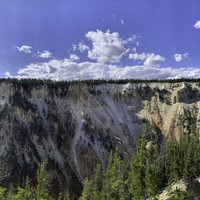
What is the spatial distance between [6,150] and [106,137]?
92.5ft

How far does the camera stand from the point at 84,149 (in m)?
41.1

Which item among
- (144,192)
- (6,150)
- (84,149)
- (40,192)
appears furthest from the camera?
(84,149)

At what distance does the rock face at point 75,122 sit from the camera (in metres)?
35.1

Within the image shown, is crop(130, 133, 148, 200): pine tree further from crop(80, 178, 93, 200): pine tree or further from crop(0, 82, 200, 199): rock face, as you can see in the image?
crop(0, 82, 200, 199): rock face

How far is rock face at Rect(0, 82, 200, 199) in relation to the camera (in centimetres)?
3506

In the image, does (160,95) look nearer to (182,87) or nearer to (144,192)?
(182,87)

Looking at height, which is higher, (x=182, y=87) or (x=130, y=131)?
(x=182, y=87)

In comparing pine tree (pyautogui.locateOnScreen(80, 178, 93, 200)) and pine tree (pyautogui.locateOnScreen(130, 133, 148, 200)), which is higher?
pine tree (pyautogui.locateOnScreen(130, 133, 148, 200))

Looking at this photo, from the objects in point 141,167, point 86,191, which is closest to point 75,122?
point 86,191

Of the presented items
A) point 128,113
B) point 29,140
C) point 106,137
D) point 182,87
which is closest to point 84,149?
point 106,137

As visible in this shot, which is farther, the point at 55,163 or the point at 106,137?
the point at 106,137

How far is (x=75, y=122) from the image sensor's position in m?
48.1

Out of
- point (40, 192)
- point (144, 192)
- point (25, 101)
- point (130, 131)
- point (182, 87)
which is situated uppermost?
point (182, 87)

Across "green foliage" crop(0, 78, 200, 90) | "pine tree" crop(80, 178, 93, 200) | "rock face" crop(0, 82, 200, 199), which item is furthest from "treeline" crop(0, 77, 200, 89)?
"pine tree" crop(80, 178, 93, 200)
